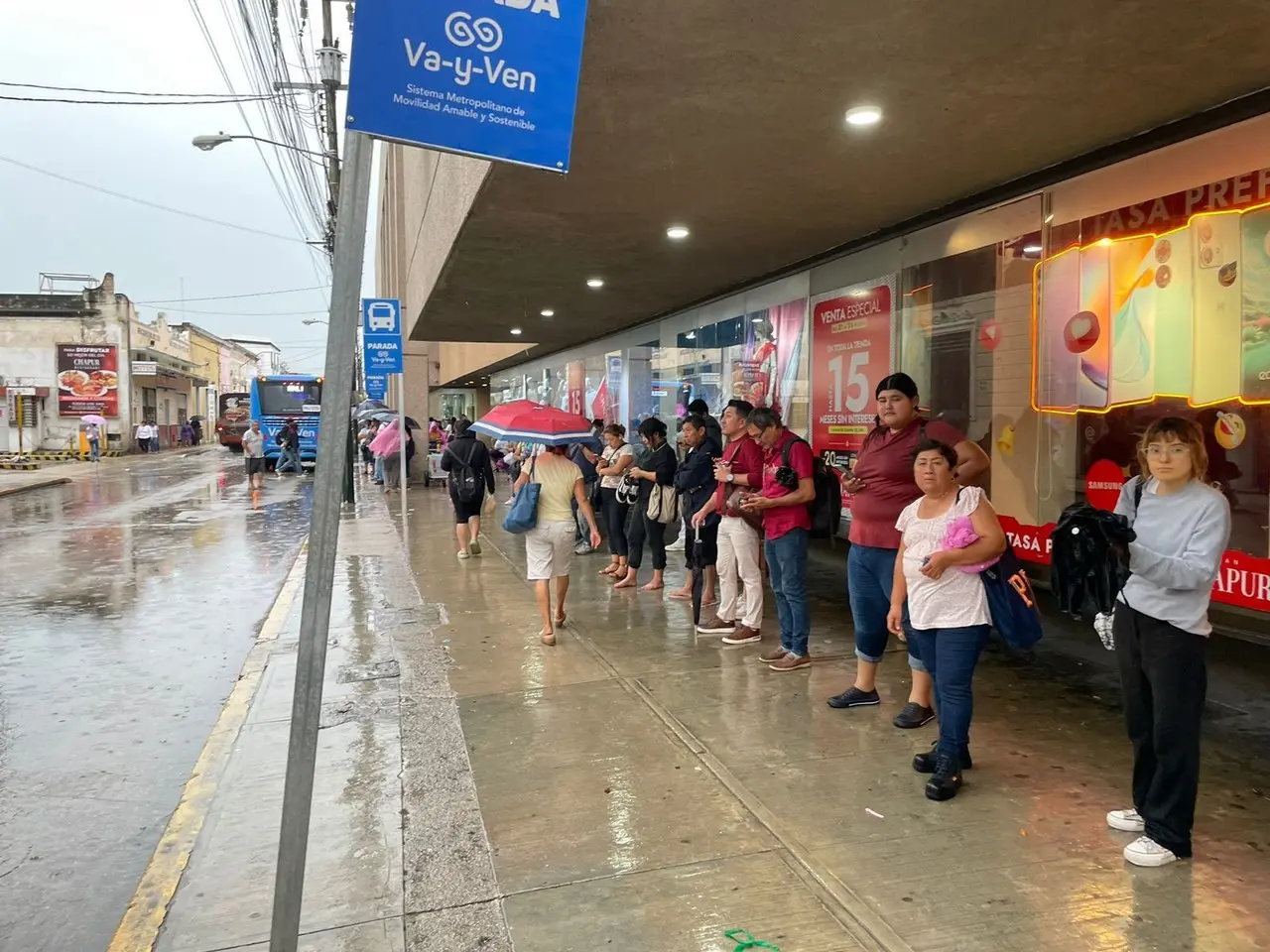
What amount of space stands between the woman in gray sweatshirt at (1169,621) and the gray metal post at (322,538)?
2.74m

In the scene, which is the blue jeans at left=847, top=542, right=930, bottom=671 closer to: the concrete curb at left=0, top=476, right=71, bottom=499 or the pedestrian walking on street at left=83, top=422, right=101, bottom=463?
the concrete curb at left=0, top=476, right=71, bottom=499

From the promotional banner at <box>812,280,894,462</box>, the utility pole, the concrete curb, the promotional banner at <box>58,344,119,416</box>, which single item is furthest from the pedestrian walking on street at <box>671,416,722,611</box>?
the promotional banner at <box>58,344,119,416</box>

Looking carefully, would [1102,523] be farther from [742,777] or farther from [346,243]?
[346,243]

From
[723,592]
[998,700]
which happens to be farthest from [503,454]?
[998,700]

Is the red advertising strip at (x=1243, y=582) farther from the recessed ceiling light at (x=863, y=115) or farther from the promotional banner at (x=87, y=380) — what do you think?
the promotional banner at (x=87, y=380)

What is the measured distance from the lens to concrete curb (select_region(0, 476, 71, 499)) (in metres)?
20.9

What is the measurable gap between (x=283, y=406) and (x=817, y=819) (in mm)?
29204

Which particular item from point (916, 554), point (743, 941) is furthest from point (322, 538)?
point (916, 554)

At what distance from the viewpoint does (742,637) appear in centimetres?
634

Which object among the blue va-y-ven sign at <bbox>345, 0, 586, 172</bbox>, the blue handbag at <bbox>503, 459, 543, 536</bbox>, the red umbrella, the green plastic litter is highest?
the blue va-y-ven sign at <bbox>345, 0, 586, 172</bbox>

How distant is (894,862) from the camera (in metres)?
3.19

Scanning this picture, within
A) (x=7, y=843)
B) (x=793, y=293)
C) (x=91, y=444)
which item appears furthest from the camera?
(x=91, y=444)

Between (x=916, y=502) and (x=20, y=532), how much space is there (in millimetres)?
14962

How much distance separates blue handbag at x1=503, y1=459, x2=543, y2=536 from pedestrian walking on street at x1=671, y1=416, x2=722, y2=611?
1.30 meters
